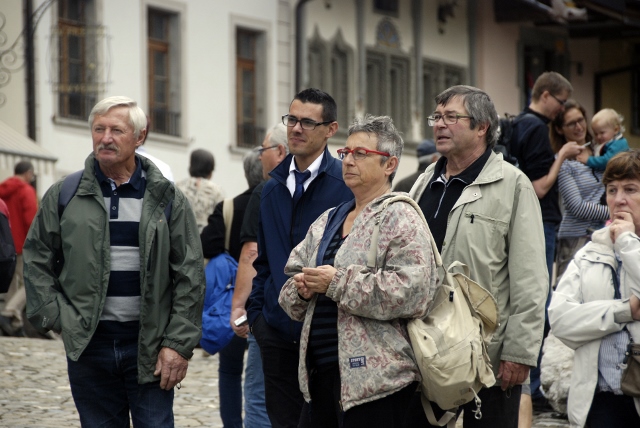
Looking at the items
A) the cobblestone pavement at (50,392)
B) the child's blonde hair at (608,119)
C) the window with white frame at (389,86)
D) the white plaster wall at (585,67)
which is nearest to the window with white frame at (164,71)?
the window with white frame at (389,86)

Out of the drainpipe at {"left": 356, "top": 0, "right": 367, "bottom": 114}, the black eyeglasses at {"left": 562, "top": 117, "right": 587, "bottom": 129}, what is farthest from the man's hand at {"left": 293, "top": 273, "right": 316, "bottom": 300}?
the drainpipe at {"left": 356, "top": 0, "right": 367, "bottom": 114}

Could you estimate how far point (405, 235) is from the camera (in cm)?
525

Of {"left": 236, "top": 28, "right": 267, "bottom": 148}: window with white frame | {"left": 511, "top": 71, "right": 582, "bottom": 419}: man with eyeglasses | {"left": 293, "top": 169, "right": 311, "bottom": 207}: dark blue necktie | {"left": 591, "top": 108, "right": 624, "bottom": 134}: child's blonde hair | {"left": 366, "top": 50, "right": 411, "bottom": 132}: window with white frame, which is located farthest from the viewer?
{"left": 366, "top": 50, "right": 411, "bottom": 132}: window with white frame

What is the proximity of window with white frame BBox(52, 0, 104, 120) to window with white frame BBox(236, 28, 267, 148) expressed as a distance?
12.7 feet

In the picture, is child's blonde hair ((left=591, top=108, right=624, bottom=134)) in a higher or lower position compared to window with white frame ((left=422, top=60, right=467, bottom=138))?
lower

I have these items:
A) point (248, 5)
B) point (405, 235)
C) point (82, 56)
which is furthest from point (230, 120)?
point (405, 235)

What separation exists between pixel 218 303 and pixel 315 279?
9.28ft

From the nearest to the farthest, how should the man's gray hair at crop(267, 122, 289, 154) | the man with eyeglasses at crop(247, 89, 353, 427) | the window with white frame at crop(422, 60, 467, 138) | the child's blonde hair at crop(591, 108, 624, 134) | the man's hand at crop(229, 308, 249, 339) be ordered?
the man with eyeglasses at crop(247, 89, 353, 427) → the man's hand at crop(229, 308, 249, 339) → the man's gray hair at crop(267, 122, 289, 154) → the child's blonde hair at crop(591, 108, 624, 134) → the window with white frame at crop(422, 60, 467, 138)

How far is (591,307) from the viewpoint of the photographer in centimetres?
582

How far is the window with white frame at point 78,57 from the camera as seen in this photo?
20.1 meters

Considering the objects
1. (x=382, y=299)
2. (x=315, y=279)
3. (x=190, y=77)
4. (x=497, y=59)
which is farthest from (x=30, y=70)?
(x=382, y=299)

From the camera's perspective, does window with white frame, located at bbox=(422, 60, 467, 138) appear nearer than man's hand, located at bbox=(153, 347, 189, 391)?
No

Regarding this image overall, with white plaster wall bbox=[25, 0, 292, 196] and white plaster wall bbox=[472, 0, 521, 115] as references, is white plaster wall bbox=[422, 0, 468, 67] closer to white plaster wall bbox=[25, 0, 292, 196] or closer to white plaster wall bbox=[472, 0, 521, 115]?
white plaster wall bbox=[472, 0, 521, 115]

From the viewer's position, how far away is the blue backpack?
7879 millimetres
